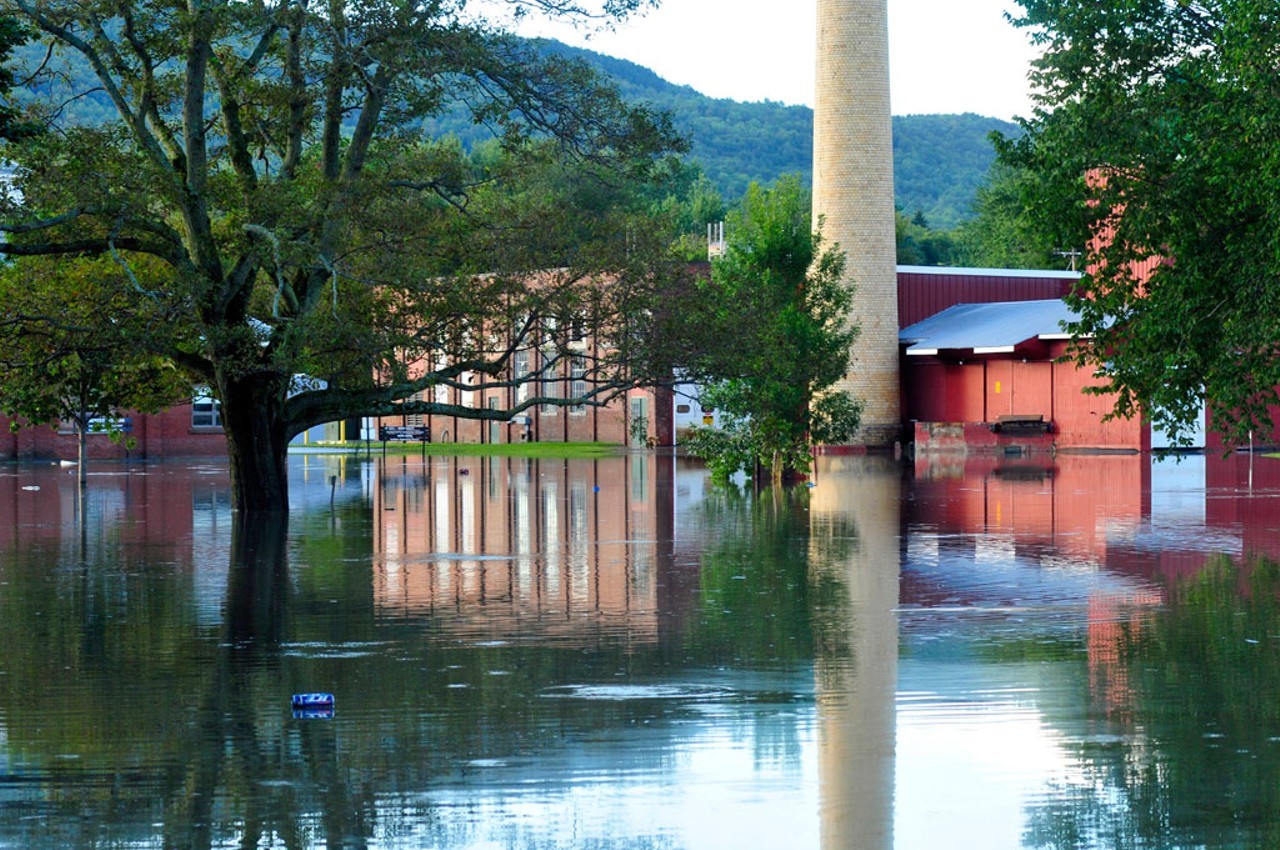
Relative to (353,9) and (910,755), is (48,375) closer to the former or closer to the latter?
(353,9)

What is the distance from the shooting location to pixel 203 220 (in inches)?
995

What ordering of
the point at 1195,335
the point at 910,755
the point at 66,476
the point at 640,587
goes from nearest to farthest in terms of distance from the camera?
the point at 910,755
the point at 640,587
the point at 1195,335
the point at 66,476

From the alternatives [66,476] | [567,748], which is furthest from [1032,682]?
[66,476]

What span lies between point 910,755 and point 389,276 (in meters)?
17.6

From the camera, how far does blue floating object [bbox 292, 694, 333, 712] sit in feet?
32.3

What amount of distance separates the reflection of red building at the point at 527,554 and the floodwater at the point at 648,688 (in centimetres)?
11

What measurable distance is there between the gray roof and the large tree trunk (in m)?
29.2

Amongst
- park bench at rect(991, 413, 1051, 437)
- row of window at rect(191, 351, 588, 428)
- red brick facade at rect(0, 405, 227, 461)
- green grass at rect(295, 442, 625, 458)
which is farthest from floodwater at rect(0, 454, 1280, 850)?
row of window at rect(191, 351, 588, 428)

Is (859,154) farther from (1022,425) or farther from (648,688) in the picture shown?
(648,688)

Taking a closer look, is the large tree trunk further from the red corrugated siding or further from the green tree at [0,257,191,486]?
the red corrugated siding

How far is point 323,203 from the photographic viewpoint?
2475cm

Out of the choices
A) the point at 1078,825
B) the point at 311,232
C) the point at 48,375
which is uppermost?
the point at 311,232

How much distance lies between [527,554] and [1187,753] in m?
12.0

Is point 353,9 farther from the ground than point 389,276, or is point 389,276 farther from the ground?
point 353,9
